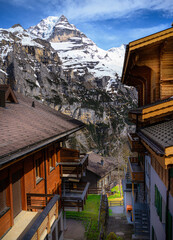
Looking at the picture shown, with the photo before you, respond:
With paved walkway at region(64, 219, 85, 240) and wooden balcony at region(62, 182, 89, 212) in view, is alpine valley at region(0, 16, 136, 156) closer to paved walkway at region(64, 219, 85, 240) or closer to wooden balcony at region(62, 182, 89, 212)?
paved walkway at region(64, 219, 85, 240)

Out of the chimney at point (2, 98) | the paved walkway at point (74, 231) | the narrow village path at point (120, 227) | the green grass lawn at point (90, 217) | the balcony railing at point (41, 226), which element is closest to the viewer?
the balcony railing at point (41, 226)

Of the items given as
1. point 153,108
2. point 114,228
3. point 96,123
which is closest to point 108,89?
point 96,123

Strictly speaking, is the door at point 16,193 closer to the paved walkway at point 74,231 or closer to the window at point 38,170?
the window at point 38,170

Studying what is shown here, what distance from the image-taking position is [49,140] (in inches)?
244

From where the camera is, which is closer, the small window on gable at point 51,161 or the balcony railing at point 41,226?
the balcony railing at point 41,226

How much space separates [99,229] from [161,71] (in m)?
12.7

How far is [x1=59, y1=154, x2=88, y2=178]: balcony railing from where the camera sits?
1045cm

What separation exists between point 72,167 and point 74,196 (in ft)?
7.43

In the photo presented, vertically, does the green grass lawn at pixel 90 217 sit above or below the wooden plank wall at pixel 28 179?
below

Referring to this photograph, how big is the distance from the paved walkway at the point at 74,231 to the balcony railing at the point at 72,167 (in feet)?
18.6

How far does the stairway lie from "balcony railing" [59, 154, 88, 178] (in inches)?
207

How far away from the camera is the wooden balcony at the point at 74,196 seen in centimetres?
1053

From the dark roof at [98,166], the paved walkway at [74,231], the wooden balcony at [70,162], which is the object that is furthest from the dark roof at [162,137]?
the dark roof at [98,166]

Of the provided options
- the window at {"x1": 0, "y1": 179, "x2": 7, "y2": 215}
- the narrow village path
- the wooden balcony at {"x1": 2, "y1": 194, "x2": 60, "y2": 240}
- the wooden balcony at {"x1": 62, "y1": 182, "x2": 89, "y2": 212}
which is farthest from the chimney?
the narrow village path
